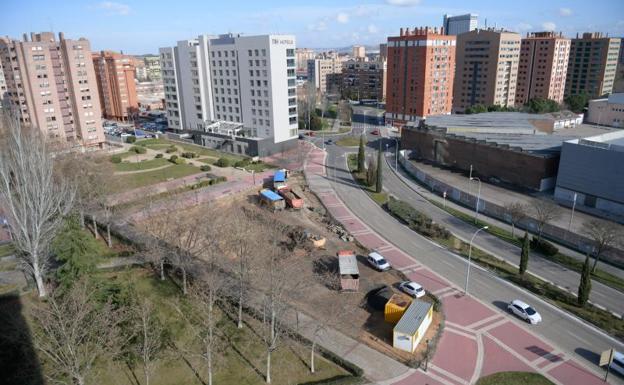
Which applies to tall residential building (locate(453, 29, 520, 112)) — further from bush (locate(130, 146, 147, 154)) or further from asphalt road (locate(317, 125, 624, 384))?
bush (locate(130, 146, 147, 154))

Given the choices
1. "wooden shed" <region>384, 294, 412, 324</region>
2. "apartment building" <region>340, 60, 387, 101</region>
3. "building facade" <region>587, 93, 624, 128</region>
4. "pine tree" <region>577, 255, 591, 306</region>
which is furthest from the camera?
"apartment building" <region>340, 60, 387, 101</region>

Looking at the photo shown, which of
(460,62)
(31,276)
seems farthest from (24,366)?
(460,62)

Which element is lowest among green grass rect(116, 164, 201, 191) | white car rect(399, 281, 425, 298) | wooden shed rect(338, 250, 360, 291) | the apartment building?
white car rect(399, 281, 425, 298)

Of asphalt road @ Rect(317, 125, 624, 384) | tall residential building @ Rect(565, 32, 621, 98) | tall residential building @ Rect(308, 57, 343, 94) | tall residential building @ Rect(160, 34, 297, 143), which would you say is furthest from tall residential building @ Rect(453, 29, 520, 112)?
asphalt road @ Rect(317, 125, 624, 384)

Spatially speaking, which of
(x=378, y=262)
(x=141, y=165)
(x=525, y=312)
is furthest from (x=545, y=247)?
(x=141, y=165)

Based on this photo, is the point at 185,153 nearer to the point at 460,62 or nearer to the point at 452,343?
the point at 452,343

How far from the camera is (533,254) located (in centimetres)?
4222

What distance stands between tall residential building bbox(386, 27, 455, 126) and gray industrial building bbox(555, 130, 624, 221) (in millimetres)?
50614

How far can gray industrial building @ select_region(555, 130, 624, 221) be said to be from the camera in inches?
1917

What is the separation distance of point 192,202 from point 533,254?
130 feet

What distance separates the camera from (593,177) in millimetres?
50844

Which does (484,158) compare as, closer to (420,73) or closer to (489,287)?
(489,287)

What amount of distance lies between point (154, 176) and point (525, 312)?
55.9 meters

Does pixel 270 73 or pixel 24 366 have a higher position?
pixel 270 73
